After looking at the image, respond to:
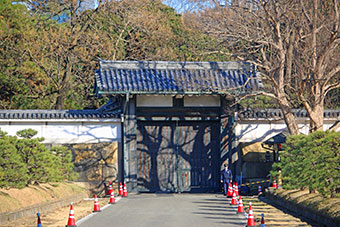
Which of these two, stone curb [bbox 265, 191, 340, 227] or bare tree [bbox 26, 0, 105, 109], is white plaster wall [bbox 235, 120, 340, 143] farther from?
bare tree [bbox 26, 0, 105, 109]

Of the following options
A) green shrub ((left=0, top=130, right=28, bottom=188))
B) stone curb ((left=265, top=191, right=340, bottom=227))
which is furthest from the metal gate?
green shrub ((left=0, top=130, right=28, bottom=188))

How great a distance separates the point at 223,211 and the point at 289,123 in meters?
6.61

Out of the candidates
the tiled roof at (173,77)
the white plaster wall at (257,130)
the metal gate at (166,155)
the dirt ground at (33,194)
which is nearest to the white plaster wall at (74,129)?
the metal gate at (166,155)

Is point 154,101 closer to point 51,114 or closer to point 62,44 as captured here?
point 51,114

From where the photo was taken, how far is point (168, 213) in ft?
53.3

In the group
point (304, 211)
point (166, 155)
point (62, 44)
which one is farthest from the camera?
point (62, 44)

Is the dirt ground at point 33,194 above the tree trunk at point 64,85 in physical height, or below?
below

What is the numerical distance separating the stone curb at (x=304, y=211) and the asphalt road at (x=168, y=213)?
171cm

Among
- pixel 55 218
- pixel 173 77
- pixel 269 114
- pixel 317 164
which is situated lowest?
pixel 55 218

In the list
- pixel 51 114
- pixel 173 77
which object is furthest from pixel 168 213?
pixel 51 114

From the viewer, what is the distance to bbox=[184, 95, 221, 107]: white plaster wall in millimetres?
24922

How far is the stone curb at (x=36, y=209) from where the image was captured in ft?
47.0

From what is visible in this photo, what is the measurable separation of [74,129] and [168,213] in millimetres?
9481

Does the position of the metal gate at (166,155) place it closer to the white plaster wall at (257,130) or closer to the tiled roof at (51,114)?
the tiled roof at (51,114)
